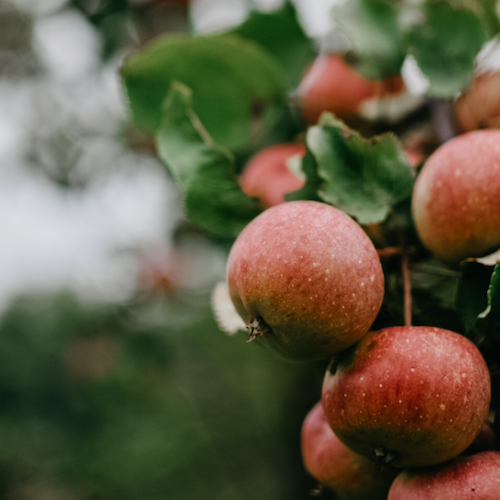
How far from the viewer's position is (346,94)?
823 millimetres

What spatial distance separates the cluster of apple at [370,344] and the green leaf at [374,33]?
31 cm

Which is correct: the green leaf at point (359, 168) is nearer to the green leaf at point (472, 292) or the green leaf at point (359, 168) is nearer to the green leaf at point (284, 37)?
the green leaf at point (472, 292)

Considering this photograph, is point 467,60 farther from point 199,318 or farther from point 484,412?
point 199,318

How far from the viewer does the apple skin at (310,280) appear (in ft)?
1.14

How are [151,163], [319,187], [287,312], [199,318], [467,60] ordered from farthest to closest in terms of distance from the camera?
[199,318], [151,163], [467,60], [319,187], [287,312]

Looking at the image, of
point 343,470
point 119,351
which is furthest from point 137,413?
point 343,470

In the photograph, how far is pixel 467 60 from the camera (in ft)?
1.87

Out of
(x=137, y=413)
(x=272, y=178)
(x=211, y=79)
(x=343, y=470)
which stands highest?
(x=211, y=79)

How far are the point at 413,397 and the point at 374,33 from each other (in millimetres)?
527

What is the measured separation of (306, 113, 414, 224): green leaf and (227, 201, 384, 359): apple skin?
68 millimetres

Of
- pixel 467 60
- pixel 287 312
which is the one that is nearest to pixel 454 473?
pixel 287 312

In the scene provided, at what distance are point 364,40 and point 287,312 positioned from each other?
0.47 meters

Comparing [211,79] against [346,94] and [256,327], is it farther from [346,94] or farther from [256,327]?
[256,327]

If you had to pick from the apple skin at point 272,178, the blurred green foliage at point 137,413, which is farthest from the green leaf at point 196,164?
the blurred green foliage at point 137,413
